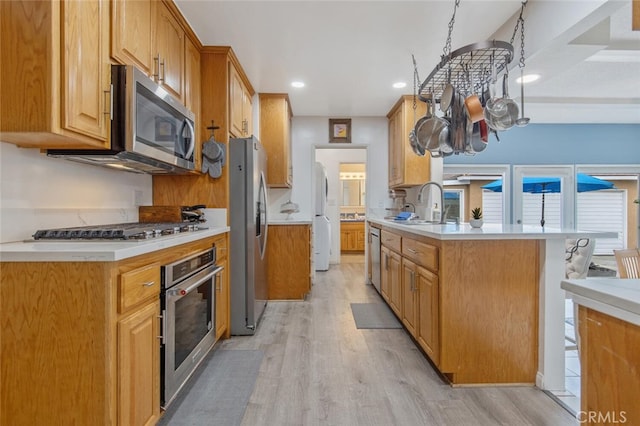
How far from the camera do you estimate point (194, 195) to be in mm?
2686

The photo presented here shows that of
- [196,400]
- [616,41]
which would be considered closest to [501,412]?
[196,400]

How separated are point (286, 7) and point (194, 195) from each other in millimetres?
1549

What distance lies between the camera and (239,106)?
3.17 meters

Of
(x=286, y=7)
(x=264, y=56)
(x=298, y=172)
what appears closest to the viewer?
(x=286, y=7)

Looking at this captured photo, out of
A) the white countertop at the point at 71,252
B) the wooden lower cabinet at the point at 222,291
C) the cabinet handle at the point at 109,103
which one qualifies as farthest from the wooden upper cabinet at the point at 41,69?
the wooden lower cabinet at the point at 222,291

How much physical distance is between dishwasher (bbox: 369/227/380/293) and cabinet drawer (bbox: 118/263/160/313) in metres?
2.77

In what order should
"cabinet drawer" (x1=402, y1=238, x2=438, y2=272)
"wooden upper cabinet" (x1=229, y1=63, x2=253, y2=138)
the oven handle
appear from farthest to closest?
"wooden upper cabinet" (x1=229, y1=63, x2=253, y2=138) → "cabinet drawer" (x1=402, y1=238, x2=438, y2=272) → the oven handle

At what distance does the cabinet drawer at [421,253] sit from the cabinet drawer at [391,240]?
0.53ft

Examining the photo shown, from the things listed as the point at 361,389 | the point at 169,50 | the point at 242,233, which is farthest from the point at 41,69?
the point at 361,389

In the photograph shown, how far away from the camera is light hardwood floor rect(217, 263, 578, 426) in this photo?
167 cm

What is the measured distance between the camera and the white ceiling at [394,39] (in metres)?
2.12

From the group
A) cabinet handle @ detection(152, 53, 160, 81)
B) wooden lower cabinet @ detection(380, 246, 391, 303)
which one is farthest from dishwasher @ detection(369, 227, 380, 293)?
cabinet handle @ detection(152, 53, 160, 81)

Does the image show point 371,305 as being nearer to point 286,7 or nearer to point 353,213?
point 286,7

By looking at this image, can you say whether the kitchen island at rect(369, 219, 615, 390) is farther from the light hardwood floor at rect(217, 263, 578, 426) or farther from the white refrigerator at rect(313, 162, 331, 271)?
the white refrigerator at rect(313, 162, 331, 271)
